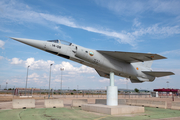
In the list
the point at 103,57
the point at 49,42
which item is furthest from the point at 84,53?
the point at 49,42

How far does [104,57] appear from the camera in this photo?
42.0ft

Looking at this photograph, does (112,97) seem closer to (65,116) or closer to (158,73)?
(65,116)

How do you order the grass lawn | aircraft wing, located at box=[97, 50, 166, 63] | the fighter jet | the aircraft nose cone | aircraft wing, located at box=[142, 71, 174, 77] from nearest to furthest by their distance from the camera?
the grass lawn
the aircraft nose cone
the fighter jet
aircraft wing, located at box=[97, 50, 166, 63]
aircraft wing, located at box=[142, 71, 174, 77]

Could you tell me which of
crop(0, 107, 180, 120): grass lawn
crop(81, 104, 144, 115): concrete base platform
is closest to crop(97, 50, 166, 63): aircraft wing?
crop(81, 104, 144, 115): concrete base platform

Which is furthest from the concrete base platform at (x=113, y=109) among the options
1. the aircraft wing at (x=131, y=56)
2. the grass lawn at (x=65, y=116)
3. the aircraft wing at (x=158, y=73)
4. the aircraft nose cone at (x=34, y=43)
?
the aircraft nose cone at (x=34, y=43)

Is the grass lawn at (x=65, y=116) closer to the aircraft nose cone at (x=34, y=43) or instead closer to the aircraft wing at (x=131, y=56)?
the aircraft wing at (x=131, y=56)

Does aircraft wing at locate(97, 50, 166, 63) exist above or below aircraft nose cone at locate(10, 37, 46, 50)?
below

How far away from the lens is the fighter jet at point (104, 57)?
10.9m

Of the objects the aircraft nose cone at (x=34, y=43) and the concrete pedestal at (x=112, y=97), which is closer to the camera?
the aircraft nose cone at (x=34, y=43)

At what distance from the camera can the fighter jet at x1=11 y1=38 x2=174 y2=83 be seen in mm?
10867

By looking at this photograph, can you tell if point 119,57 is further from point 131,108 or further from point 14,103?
point 14,103

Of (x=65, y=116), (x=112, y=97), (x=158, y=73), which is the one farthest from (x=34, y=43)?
(x=158, y=73)

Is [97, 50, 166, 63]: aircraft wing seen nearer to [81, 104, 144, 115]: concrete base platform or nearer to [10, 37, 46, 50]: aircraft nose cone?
[81, 104, 144, 115]: concrete base platform

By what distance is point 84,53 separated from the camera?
11.7 meters
